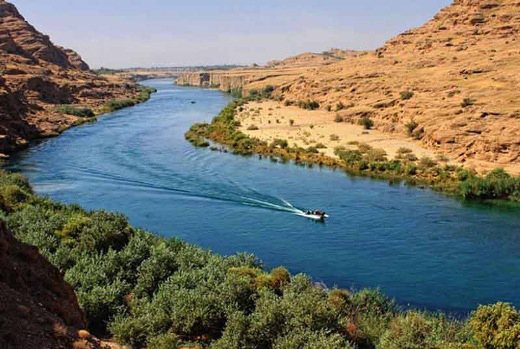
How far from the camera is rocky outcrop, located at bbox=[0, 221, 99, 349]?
9.78 meters

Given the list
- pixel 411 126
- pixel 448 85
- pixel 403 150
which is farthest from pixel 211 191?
pixel 448 85

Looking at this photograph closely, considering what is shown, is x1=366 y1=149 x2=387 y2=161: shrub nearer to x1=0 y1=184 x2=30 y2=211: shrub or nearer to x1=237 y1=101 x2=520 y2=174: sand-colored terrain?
x1=237 y1=101 x2=520 y2=174: sand-colored terrain

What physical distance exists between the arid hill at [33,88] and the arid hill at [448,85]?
4696 centimetres

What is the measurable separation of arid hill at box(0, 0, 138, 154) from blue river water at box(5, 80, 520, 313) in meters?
10.6

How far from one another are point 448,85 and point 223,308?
60.6 meters

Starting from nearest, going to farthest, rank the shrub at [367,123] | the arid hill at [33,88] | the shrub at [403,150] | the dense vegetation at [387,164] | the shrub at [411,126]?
the dense vegetation at [387,164], the shrub at [403,150], the shrub at [411,126], the arid hill at [33,88], the shrub at [367,123]

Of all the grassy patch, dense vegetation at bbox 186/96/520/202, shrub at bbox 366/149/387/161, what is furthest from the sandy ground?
the grassy patch

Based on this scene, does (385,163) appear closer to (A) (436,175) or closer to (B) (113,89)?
(A) (436,175)

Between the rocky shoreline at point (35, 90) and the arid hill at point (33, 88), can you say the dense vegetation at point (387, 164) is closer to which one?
the rocky shoreline at point (35, 90)

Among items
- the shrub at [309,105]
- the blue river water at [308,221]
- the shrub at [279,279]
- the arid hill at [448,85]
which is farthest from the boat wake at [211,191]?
the shrub at [309,105]

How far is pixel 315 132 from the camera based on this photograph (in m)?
67.6

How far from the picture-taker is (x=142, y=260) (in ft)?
69.0

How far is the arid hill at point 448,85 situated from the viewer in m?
48.5

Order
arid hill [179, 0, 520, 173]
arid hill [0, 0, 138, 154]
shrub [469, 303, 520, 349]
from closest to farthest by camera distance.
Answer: shrub [469, 303, 520, 349] → arid hill [179, 0, 520, 173] → arid hill [0, 0, 138, 154]
